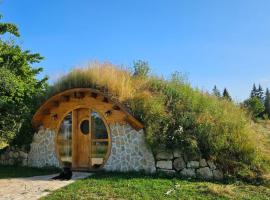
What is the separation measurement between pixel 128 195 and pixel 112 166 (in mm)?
3954

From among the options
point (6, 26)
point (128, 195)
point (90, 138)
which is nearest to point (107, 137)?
point (90, 138)

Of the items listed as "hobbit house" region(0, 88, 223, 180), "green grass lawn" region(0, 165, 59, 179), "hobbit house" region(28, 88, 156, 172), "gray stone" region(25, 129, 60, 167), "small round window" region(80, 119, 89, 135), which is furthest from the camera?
"gray stone" region(25, 129, 60, 167)

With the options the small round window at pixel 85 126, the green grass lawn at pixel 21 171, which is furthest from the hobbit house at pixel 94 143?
the green grass lawn at pixel 21 171

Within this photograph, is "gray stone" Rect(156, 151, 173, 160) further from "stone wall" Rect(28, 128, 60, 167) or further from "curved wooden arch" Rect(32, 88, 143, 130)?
"stone wall" Rect(28, 128, 60, 167)

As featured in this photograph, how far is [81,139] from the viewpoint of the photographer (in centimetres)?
1412

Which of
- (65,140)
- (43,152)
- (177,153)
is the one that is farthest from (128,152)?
(43,152)

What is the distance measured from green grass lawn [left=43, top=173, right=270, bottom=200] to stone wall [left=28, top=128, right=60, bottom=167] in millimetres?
3855

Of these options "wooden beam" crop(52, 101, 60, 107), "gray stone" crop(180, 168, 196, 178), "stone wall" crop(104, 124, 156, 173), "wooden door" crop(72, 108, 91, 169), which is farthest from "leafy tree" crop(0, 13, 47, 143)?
"gray stone" crop(180, 168, 196, 178)

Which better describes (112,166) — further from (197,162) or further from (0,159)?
(0,159)

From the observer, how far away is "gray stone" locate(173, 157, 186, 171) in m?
11.8

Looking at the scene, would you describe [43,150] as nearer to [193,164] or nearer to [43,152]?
[43,152]

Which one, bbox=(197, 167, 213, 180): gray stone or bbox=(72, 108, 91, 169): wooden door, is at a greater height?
bbox=(72, 108, 91, 169): wooden door

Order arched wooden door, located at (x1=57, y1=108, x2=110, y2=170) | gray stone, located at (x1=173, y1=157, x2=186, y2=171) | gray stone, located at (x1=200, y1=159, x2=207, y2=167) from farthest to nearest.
Answer: arched wooden door, located at (x1=57, y1=108, x2=110, y2=170), gray stone, located at (x1=173, y1=157, x2=186, y2=171), gray stone, located at (x1=200, y1=159, x2=207, y2=167)

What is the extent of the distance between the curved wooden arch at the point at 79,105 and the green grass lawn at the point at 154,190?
2.49m
